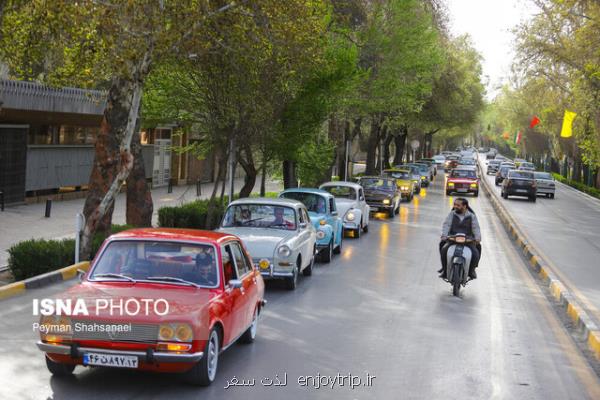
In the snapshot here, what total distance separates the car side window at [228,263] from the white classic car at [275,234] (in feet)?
15.0

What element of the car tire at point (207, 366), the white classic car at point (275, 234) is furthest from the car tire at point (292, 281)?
the car tire at point (207, 366)

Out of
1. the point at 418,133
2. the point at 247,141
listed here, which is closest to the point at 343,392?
the point at 247,141

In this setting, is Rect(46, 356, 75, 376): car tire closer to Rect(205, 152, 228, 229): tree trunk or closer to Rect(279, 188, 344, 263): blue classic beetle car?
Rect(279, 188, 344, 263): blue classic beetle car

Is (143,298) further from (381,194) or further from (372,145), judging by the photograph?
(372,145)

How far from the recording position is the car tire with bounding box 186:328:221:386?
311 inches

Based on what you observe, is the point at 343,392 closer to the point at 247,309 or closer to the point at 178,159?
the point at 247,309

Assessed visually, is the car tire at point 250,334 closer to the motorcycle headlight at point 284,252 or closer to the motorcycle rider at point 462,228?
the motorcycle headlight at point 284,252

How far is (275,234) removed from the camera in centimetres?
1493

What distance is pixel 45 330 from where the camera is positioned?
25.1 feet

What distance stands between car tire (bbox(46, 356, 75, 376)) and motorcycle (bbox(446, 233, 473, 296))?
802 cm

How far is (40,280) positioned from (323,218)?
7227 millimetres

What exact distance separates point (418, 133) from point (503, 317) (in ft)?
267

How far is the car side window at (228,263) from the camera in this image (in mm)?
9148

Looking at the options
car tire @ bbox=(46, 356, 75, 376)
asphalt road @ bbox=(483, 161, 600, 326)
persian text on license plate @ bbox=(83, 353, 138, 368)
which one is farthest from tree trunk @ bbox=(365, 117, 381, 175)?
persian text on license plate @ bbox=(83, 353, 138, 368)
